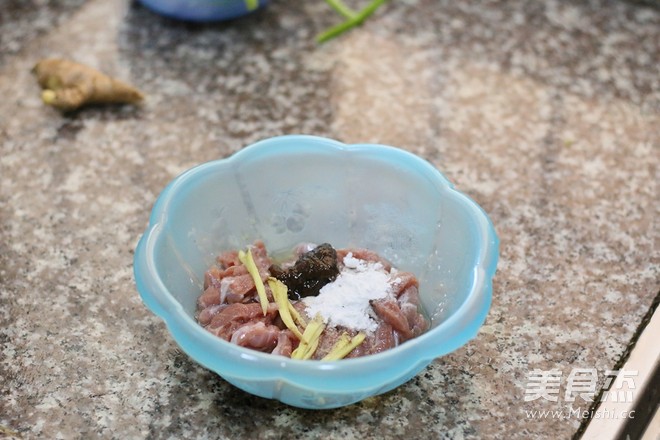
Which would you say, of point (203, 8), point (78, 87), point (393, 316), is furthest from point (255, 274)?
point (203, 8)

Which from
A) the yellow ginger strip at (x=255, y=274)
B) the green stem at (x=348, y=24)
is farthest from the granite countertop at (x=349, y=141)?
the yellow ginger strip at (x=255, y=274)

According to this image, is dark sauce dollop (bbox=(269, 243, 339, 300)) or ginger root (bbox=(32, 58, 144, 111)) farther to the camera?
ginger root (bbox=(32, 58, 144, 111))

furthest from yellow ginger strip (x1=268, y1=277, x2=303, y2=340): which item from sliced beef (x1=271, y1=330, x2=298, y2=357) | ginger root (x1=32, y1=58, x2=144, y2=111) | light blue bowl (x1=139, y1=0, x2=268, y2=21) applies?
light blue bowl (x1=139, y1=0, x2=268, y2=21)

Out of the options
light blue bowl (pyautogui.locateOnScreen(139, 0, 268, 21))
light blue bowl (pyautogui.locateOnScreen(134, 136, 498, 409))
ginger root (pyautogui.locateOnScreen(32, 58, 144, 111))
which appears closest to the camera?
light blue bowl (pyautogui.locateOnScreen(134, 136, 498, 409))

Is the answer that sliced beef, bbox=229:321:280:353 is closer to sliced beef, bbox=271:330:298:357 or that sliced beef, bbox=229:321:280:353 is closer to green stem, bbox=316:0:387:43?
sliced beef, bbox=271:330:298:357

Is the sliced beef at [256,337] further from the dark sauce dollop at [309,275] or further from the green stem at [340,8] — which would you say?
the green stem at [340,8]

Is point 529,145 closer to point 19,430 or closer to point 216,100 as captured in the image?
point 216,100

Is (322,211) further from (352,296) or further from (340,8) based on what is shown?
(340,8)
